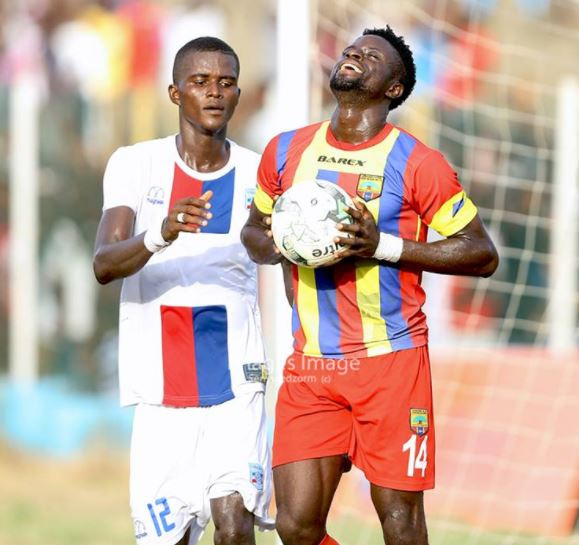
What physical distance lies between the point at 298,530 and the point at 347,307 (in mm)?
892

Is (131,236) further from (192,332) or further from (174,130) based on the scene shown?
(174,130)

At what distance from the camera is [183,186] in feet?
20.4

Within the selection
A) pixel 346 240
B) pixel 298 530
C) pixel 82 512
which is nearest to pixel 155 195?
pixel 346 240

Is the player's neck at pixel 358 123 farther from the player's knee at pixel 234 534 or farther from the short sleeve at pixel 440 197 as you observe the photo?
the player's knee at pixel 234 534

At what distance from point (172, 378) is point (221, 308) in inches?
14.2

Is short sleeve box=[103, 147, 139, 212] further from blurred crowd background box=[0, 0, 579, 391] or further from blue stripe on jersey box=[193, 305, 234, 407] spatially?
blurred crowd background box=[0, 0, 579, 391]

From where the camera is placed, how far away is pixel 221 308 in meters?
6.18

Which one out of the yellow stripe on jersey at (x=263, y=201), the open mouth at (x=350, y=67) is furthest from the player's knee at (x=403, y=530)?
the open mouth at (x=350, y=67)

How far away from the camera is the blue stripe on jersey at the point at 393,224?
5621 millimetres

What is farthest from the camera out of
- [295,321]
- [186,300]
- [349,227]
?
[186,300]

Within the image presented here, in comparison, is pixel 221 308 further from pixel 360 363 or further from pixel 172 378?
pixel 360 363

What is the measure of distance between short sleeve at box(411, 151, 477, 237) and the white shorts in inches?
45.9

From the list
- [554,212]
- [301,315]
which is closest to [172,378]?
[301,315]

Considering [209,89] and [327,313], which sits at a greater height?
[209,89]
